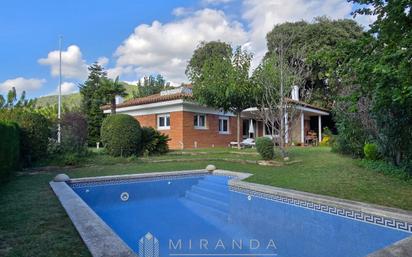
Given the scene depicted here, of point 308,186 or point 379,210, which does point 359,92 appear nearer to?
point 379,210

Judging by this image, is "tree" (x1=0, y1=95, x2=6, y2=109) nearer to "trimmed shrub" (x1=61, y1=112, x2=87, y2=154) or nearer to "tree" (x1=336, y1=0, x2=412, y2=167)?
"trimmed shrub" (x1=61, y1=112, x2=87, y2=154)

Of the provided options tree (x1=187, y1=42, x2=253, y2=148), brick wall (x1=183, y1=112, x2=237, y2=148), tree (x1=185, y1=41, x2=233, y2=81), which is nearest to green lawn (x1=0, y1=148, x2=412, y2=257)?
tree (x1=187, y1=42, x2=253, y2=148)

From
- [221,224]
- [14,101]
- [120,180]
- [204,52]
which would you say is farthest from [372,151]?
[204,52]

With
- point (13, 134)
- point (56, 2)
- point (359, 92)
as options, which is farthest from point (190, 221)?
point (56, 2)

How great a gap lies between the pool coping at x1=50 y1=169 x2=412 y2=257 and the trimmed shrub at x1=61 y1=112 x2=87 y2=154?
670 centimetres

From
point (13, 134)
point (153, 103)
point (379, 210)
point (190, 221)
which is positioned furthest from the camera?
point (153, 103)

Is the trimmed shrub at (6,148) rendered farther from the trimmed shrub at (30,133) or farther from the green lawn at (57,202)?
the trimmed shrub at (30,133)

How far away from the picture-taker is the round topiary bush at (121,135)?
55.5 feet

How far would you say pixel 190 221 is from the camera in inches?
319

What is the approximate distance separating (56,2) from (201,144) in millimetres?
14379

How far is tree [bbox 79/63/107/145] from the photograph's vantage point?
30.2 metres

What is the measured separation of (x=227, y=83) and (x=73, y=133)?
9.52m

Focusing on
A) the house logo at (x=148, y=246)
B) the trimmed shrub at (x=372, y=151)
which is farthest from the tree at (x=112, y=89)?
the house logo at (x=148, y=246)

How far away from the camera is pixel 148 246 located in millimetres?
6332
